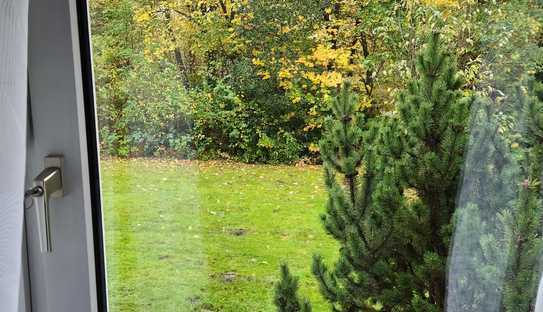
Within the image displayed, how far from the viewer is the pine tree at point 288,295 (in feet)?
4.08

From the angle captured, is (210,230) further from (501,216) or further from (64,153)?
(501,216)

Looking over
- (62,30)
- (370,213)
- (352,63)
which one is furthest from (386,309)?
(62,30)

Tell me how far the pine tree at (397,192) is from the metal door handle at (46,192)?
0.53m

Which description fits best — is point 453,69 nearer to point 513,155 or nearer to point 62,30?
point 513,155

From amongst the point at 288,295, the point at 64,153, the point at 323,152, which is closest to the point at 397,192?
the point at 323,152

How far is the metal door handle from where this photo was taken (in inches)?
47.3

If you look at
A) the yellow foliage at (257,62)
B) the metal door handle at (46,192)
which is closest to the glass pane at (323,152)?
the yellow foliage at (257,62)

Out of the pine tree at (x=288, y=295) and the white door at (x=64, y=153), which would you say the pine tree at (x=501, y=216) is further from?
the white door at (x=64, y=153)

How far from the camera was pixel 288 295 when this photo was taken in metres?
1.25

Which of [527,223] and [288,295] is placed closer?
[527,223]

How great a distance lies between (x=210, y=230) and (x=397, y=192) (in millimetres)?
382

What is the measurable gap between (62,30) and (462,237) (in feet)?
2.83

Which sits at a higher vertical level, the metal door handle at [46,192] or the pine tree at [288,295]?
the metal door handle at [46,192]

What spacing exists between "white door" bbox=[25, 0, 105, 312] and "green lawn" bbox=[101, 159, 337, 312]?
48mm
